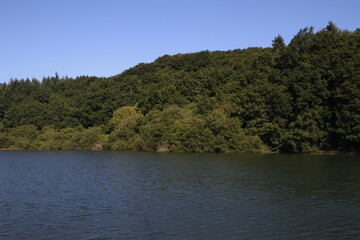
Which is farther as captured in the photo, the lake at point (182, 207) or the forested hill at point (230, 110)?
the forested hill at point (230, 110)

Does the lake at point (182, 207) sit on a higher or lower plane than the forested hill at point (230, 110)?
lower

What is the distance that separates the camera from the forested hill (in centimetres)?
6569

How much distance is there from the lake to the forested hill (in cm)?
3311

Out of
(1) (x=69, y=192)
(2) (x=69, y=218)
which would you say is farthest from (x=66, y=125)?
(2) (x=69, y=218)

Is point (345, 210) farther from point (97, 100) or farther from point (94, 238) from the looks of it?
point (97, 100)

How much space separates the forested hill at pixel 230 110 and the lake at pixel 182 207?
1304 inches

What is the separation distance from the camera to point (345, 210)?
66.7 feet

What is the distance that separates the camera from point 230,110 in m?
79.1

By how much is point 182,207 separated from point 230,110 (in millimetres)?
59266

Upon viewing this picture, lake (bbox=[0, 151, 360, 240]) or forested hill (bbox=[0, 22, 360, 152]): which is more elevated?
forested hill (bbox=[0, 22, 360, 152])

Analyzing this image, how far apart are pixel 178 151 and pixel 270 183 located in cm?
5019

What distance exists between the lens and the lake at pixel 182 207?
1642 centimetres

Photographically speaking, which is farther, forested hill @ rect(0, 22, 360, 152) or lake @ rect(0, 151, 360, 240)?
forested hill @ rect(0, 22, 360, 152)

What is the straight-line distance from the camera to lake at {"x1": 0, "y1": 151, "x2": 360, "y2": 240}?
16422 millimetres
